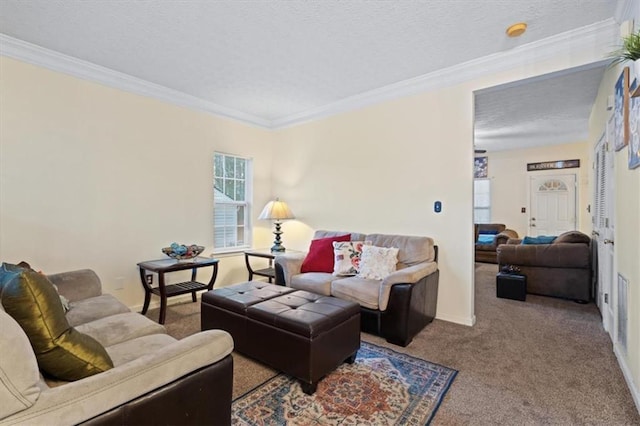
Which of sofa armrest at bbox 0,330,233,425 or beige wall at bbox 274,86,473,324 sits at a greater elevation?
beige wall at bbox 274,86,473,324

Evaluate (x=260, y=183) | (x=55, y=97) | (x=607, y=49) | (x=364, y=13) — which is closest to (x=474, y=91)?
(x=607, y=49)

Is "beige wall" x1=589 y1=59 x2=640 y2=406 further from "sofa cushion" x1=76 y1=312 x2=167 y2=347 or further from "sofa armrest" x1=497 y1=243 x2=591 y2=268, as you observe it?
"sofa cushion" x1=76 y1=312 x2=167 y2=347

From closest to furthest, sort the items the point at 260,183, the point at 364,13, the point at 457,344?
the point at 364,13 → the point at 457,344 → the point at 260,183

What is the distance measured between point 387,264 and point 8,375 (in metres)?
2.78

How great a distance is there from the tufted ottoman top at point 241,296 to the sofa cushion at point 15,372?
1.49m

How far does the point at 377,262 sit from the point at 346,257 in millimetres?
379

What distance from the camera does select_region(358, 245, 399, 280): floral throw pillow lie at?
313 cm

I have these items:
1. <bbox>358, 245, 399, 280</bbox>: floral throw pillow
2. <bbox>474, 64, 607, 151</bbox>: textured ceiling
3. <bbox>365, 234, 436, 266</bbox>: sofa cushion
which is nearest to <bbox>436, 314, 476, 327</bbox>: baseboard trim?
<bbox>365, 234, 436, 266</bbox>: sofa cushion

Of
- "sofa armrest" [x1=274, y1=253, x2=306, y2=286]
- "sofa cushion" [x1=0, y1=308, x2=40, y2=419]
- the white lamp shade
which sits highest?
the white lamp shade

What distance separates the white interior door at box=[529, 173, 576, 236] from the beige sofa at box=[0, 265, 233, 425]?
25.8ft

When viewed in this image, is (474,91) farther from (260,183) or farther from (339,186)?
(260,183)

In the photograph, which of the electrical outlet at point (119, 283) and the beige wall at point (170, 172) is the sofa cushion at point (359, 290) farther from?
the electrical outlet at point (119, 283)

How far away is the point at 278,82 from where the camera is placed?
3520mm

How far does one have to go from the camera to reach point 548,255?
422cm
